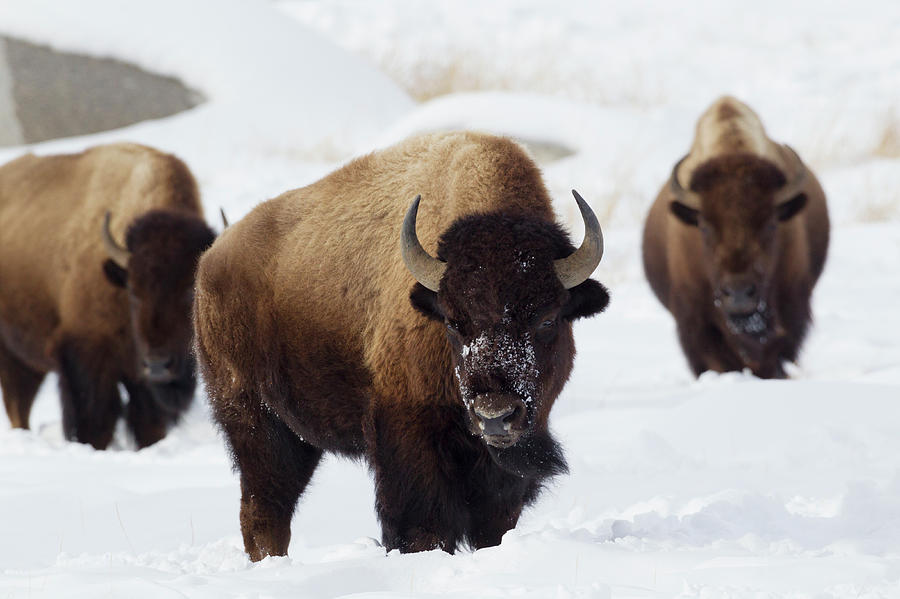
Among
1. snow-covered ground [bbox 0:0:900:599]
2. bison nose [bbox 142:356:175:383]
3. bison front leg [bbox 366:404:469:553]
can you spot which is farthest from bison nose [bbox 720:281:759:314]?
bison front leg [bbox 366:404:469:553]

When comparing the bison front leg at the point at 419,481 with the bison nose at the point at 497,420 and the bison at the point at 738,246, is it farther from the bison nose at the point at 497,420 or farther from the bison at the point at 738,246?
the bison at the point at 738,246

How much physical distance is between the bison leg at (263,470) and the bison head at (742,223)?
374 cm

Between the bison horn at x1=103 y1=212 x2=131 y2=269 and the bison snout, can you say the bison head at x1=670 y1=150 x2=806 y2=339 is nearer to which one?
the bison horn at x1=103 y1=212 x2=131 y2=269

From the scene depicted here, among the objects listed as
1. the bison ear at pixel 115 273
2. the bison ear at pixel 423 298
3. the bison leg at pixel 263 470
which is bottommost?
the bison ear at pixel 115 273

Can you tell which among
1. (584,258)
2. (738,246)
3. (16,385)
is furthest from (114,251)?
(584,258)

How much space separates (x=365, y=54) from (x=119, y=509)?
18.4m

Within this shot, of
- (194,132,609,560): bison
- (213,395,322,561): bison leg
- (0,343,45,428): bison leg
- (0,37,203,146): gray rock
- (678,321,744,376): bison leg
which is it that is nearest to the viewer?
(194,132,609,560): bison

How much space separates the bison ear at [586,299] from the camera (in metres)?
4.09

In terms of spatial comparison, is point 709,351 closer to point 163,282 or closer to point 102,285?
point 163,282

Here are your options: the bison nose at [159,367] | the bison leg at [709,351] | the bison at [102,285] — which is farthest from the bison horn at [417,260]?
the bison leg at [709,351]

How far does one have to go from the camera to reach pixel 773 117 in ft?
67.4

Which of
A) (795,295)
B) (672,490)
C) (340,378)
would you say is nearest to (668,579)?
(340,378)

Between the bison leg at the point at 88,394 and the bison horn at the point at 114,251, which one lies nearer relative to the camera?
the bison horn at the point at 114,251

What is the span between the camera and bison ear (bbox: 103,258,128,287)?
309 inches
